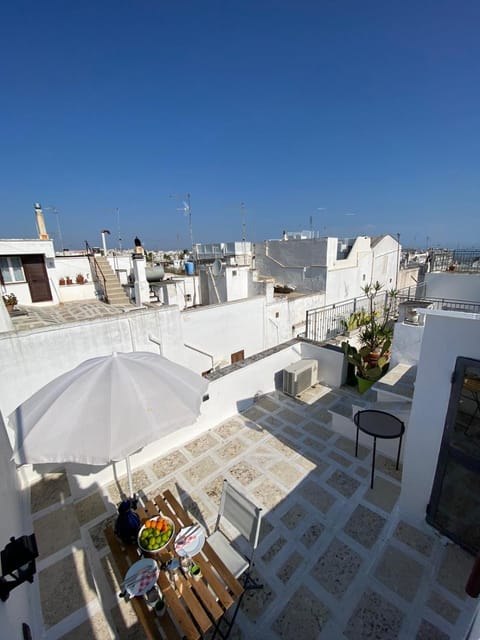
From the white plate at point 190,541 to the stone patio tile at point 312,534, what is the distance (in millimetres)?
1566

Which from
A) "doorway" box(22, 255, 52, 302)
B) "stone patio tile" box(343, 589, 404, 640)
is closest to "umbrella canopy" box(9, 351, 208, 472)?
"stone patio tile" box(343, 589, 404, 640)

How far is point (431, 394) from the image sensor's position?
10.8 ft

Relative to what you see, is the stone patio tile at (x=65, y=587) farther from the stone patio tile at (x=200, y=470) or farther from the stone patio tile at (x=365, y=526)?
the stone patio tile at (x=365, y=526)

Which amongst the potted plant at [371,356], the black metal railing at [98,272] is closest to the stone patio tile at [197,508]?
the potted plant at [371,356]

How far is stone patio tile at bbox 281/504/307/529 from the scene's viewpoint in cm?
381

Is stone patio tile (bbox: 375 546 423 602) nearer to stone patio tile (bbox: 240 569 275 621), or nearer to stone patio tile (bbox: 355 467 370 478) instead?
stone patio tile (bbox: 355 467 370 478)

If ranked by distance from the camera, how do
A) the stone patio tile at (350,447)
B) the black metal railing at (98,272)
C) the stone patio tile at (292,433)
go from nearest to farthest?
the stone patio tile at (350,447)
the stone patio tile at (292,433)
the black metal railing at (98,272)

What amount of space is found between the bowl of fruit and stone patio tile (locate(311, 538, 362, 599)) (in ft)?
6.04

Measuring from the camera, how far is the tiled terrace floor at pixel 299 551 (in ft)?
9.22

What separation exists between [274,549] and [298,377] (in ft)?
12.8

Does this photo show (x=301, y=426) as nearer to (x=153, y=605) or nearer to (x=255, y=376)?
(x=255, y=376)

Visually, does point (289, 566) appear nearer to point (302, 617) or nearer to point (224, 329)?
point (302, 617)

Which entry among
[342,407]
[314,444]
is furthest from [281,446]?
[342,407]

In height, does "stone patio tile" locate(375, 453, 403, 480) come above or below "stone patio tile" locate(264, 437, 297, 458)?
above
